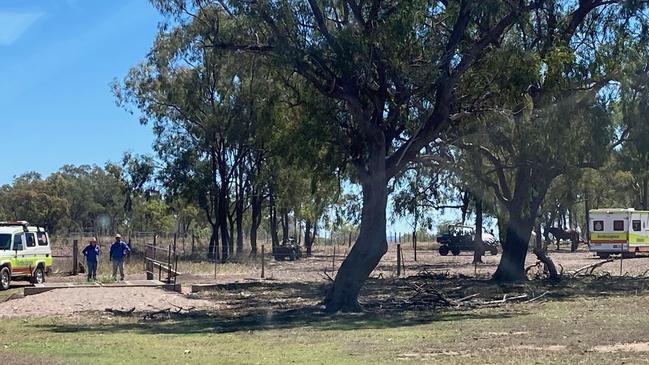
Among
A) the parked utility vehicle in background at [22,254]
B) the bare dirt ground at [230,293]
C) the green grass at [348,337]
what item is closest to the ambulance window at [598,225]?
the bare dirt ground at [230,293]

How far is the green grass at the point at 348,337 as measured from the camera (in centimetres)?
1493

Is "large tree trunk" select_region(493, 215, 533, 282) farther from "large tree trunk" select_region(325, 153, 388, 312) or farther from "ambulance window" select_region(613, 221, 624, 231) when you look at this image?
"ambulance window" select_region(613, 221, 624, 231)

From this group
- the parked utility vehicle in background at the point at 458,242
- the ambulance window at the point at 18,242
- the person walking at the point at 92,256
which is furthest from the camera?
the parked utility vehicle in background at the point at 458,242

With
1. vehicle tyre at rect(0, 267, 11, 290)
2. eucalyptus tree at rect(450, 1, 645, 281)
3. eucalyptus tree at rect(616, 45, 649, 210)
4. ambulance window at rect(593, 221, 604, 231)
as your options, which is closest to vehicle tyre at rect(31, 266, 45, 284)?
vehicle tyre at rect(0, 267, 11, 290)

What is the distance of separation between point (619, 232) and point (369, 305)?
36184 millimetres

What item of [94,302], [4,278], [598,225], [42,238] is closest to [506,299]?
[94,302]

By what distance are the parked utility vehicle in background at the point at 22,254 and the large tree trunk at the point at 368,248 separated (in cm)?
1457

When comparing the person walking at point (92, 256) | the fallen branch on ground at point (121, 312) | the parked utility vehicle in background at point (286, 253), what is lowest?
the fallen branch on ground at point (121, 312)

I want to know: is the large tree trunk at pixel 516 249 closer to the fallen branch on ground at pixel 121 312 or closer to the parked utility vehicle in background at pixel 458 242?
the fallen branch on ground at pixel 121 312

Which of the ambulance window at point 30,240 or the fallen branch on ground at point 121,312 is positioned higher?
the ambulance window at point 30,240

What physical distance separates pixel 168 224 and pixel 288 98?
235ft

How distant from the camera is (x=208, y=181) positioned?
6003 cm

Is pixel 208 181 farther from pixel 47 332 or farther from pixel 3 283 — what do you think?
pixel 47 332

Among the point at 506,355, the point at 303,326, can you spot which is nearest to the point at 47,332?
the point at 303,326
